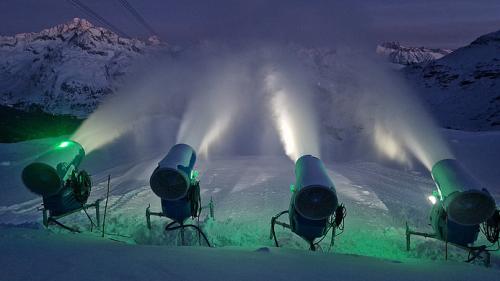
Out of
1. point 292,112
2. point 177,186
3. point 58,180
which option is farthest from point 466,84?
point 58,180

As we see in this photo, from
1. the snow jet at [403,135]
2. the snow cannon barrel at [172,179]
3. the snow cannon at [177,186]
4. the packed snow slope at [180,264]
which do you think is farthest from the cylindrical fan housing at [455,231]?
the snow jet at [403,135]

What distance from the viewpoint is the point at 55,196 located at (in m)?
11.3

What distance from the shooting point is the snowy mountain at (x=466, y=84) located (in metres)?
93.6

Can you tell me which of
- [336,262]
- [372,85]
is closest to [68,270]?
[336,262]

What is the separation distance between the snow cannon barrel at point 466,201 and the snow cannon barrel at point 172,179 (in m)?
6.68

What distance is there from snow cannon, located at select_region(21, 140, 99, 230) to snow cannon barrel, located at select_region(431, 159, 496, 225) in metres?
10.3

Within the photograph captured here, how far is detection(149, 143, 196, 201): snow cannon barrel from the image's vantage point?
33.9 ft

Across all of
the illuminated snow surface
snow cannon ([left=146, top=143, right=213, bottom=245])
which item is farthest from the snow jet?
snow cannon ([left=146, top=143, right=213, bottom=245])

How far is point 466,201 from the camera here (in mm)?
9398

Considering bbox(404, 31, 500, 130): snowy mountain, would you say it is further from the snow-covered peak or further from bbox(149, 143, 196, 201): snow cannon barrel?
bbox(149, 143, 196, 201): snow cannon barrel

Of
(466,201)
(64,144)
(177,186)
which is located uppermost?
(64,144)

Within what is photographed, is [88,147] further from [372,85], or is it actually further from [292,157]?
[372,85]

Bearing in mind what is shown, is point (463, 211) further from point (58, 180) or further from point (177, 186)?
point (58, 180)

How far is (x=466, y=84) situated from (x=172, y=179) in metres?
125
